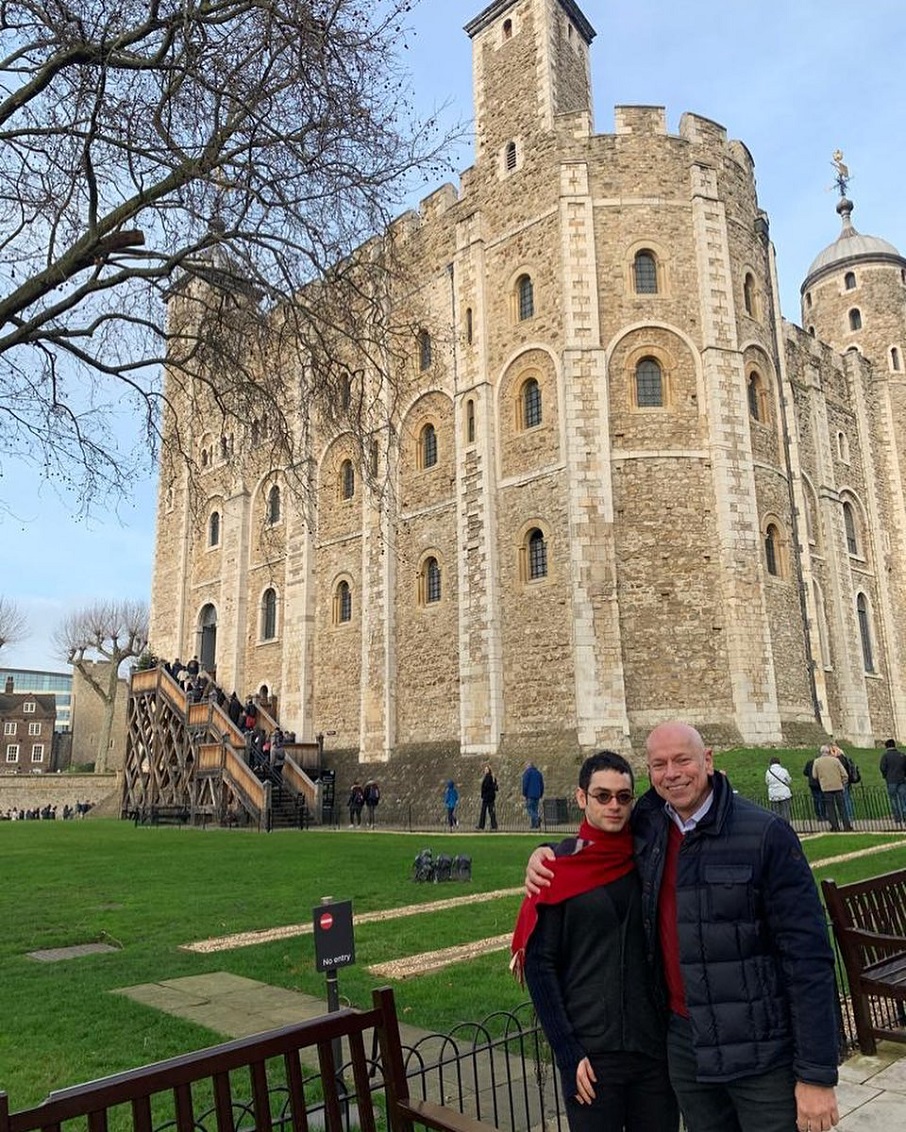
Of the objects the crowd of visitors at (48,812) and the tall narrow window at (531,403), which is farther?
the crowd of visitors at (48,812)

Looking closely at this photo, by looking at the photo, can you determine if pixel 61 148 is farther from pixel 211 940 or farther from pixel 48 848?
pixel 48 848

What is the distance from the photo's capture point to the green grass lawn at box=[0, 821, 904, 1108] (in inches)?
211

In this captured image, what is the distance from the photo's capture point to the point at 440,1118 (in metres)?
2.87

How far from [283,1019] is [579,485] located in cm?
1733

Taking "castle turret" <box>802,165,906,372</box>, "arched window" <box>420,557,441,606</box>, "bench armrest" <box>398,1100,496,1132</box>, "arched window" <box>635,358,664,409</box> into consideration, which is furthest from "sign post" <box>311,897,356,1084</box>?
"castle turret" <box>802,165,906,372</box>

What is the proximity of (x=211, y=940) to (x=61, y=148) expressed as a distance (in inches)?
319

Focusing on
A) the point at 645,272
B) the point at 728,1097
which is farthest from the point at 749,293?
the point at 728,1097

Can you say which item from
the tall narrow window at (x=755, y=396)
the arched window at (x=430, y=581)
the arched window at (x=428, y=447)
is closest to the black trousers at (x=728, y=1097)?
the arched window at (x=430, y=581)

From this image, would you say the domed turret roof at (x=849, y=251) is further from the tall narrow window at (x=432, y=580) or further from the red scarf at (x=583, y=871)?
the red scarf at (x=583, y=871)

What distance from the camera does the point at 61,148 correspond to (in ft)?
29.3

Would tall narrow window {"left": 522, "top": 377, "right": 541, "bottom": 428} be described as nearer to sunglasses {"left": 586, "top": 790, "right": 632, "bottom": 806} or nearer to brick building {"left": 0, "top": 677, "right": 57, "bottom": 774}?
sunglasses {"left": 586, "top": 790, "right": 632, "bottom": 806}

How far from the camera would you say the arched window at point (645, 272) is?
2319cm

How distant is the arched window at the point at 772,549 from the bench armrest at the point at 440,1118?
2144cm

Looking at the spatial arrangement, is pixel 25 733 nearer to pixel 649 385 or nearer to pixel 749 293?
pixel 649 385
